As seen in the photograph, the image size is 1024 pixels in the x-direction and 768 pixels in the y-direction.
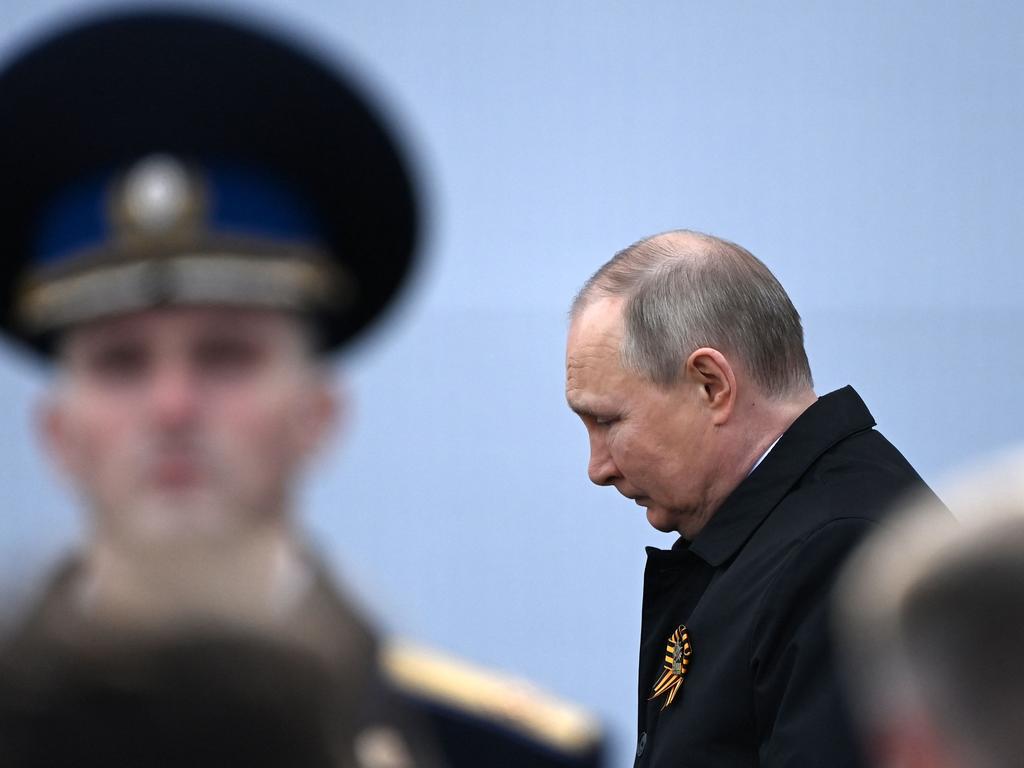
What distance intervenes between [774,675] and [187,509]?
3.62ft

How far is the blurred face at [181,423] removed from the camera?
0.87m

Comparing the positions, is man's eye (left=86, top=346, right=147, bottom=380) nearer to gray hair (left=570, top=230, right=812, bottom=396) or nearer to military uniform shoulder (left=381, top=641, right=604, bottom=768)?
military uniform shoulder (left=381, top=641, right=604, bottom=768)

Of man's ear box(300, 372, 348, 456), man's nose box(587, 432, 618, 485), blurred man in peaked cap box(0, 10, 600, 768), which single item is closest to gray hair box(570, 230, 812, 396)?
man's nose box(587, 432, 618, 485)

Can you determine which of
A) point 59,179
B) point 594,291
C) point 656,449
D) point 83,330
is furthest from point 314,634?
point 594,291

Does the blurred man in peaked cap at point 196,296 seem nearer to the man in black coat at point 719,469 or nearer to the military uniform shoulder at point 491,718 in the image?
the military uniform shoulder at point 491,718

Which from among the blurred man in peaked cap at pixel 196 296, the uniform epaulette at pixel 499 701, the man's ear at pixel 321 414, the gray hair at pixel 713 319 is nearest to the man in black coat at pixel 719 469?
the gray hair at pixel 713 319

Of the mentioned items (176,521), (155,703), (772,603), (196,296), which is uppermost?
(196,296)

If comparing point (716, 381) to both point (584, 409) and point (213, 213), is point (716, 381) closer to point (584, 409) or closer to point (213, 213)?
point (584, 409)

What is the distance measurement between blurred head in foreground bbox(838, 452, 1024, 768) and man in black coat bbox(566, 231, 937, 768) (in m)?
0.90

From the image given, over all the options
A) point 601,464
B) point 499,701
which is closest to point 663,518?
point 601,464

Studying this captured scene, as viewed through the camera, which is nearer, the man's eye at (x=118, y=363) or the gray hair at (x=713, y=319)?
the man's eye at (x=118, y=363)

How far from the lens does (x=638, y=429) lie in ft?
7.19

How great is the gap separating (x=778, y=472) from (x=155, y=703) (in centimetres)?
134

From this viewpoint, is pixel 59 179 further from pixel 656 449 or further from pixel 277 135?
pixel 656 449
